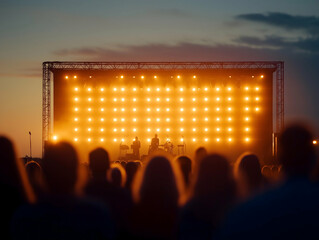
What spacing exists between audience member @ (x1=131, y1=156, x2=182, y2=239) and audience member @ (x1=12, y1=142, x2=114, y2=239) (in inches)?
26.8

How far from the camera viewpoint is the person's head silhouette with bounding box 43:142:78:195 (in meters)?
2.55

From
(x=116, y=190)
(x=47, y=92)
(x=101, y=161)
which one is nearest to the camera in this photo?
(x=116, y=190)

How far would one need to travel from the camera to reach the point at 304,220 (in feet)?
5.51

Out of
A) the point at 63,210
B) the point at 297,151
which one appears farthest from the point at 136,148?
the point at 297,151

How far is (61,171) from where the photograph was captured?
257 centimetres

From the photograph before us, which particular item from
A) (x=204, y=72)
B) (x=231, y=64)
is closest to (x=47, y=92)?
(x=204, y=72)

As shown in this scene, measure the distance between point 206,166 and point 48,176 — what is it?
3.73 ft

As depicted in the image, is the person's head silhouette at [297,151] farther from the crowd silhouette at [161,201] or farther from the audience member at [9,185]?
the audience member at [9,185]

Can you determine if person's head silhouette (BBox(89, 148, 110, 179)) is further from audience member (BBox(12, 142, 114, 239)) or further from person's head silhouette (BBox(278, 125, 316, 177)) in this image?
person's head silhouette (BBox(278, 125, 316, 177))

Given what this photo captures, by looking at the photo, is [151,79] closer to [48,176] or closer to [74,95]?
[74,95]

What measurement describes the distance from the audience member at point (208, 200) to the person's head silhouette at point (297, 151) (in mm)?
1281

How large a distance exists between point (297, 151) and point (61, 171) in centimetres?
133

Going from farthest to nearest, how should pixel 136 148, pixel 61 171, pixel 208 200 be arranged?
pixel 136 148 < pixel 208 200 < pixel 61 171

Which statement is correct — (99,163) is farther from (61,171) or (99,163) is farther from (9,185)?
(61,171)
